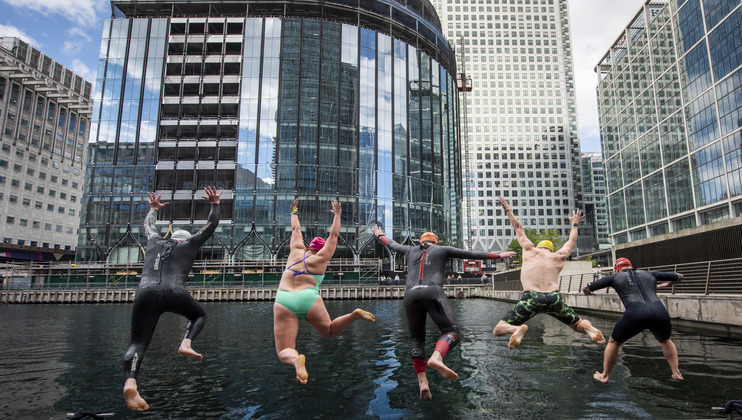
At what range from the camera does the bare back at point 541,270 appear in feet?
26.6

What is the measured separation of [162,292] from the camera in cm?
661

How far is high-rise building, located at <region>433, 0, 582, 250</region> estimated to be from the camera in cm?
13962

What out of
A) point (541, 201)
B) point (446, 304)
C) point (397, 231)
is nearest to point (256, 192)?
point (397, 231)

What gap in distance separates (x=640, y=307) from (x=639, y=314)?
13cm

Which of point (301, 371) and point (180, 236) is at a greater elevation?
point (180, 236)

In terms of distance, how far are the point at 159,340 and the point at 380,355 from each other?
874cm

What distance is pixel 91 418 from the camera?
5.81 meters

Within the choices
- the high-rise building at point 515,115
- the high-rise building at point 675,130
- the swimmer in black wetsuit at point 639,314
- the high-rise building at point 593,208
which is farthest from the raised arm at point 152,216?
the high-rise building at point 593,208

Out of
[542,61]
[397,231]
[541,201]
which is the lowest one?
[397,231]

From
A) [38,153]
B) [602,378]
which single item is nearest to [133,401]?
[602,378]

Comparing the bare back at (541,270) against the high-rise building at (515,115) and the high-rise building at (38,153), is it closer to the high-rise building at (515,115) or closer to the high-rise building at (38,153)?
the high-rise building at (38,153)

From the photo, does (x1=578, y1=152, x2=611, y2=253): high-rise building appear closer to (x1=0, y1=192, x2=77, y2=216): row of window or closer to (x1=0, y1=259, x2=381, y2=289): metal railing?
(x1=0, y1=259, x2=381, y2=289): metal railing

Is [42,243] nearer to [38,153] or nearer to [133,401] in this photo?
[38,153]

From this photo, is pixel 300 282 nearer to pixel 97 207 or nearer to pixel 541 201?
pixel 97 207
